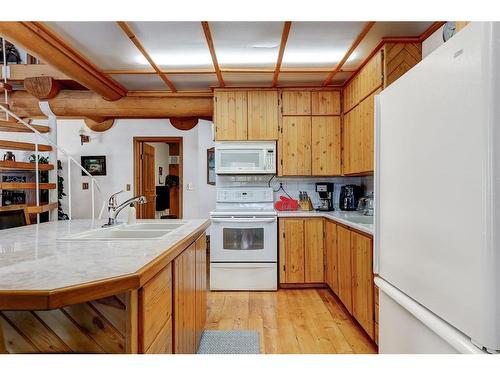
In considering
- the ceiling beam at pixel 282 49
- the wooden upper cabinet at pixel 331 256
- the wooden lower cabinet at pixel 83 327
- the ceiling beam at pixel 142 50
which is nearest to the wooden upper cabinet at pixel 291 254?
the wooden upper cabinet at pixel 331 256

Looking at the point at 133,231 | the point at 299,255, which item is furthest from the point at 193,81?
the point at 299,255

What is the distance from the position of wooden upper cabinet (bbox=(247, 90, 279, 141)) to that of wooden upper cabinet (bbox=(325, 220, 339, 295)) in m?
1.27

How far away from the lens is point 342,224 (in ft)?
9.83

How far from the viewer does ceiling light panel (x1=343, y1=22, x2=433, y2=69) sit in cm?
246

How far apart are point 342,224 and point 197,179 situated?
2.93 m

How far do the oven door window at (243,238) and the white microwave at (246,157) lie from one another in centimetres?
71

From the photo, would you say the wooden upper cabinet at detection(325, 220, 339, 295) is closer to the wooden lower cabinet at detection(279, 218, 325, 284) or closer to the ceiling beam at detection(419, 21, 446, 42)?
the wooden lower cabinet at detection(279, 218, 325, 284)

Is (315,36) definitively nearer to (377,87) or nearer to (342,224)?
(377,87)

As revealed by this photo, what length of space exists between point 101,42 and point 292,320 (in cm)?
289

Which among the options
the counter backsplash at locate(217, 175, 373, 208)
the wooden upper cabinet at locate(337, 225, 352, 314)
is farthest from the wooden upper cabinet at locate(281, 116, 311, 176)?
the wooden upper cabinet at locate(337, 225, 352, 314)

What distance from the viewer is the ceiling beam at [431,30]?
242 centimetres

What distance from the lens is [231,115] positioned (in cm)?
392

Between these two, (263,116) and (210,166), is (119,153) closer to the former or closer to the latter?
(210,166)
